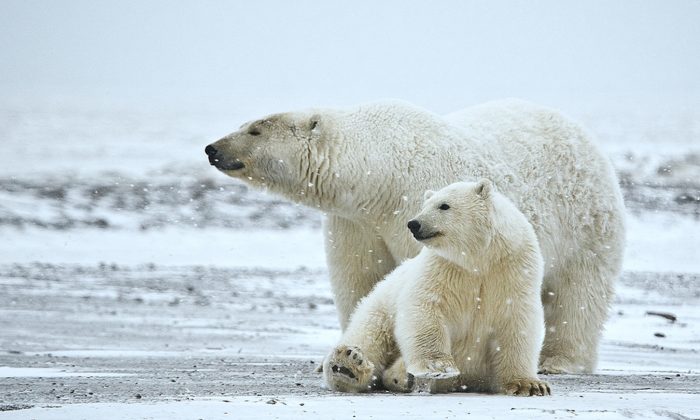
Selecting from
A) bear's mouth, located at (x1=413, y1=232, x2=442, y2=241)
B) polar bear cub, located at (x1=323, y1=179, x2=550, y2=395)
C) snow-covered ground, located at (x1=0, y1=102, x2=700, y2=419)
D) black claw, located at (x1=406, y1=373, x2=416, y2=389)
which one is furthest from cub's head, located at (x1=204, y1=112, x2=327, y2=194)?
black claw, located at (x1=406, y1=373, x2=416, y2=389)

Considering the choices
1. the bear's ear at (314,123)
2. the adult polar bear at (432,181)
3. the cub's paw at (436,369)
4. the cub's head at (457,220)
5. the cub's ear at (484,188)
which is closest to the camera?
the cub's paw at (436,369)

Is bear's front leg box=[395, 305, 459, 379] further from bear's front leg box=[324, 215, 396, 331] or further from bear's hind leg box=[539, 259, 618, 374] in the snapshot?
bear's hind leg box=[539, 259, 618, 374]

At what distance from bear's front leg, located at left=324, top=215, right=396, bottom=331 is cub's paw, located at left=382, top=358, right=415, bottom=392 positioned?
1.91 m

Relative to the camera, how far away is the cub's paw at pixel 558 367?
328 inches

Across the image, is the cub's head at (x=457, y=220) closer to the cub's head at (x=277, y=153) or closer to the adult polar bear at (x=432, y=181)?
the adult polar bear at (x=432, y=181)

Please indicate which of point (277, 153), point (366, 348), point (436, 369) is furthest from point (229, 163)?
point (436, 369)

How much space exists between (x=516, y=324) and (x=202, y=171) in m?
24.5

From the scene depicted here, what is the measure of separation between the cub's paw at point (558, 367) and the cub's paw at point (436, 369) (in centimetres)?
255

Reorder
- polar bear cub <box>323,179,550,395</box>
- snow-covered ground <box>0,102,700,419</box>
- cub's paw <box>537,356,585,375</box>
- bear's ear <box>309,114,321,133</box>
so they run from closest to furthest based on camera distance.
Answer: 1. snow-covered ground <box>0,102,700,419</box>
2. polar bear cub <box>323,179,550,395</box>
3. cub's paw <box>537,356,585,375</box>
4. bear's ear <box>309,114,321,133</box>

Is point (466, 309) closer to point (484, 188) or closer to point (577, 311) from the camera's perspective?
point (484, 188)

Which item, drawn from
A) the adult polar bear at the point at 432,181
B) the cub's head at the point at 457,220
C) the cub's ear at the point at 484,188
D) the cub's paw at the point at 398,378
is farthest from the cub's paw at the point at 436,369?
the adult polar bear at the point at 432,181

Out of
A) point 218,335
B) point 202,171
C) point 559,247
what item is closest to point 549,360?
point 559,247

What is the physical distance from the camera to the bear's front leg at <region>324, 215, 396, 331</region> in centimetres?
821

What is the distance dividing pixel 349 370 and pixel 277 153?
2643 millimetres
